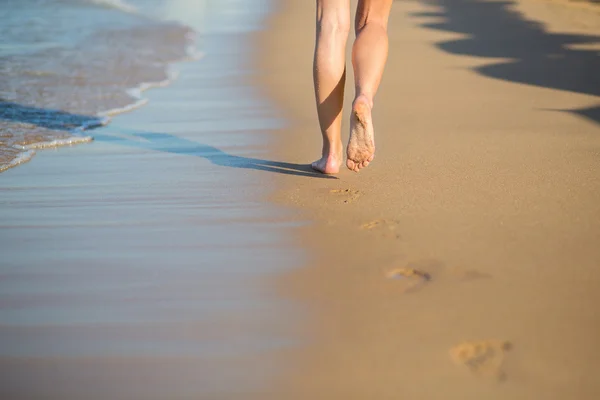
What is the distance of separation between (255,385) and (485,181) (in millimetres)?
1613

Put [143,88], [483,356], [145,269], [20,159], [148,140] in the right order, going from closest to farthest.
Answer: [483,356] < [145,269] < [20,159] < [148,140] < [143,88]

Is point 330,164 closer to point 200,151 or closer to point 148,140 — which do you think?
point 200,151

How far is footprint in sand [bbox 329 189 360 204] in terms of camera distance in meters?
2.83

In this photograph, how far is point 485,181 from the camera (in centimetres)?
296

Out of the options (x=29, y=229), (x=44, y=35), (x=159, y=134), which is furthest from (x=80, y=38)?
(x=29, y=229)

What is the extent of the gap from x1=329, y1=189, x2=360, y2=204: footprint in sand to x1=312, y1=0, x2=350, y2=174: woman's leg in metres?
0.22

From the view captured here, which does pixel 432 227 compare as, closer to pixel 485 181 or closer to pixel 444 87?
pixel 485 181

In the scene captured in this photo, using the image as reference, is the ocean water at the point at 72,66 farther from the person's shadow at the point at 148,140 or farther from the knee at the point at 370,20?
the knee at the point at 370,20

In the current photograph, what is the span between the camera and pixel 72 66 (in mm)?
6207

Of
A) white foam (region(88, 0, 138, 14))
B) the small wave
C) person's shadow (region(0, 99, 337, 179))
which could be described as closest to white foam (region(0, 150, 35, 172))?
the small wave

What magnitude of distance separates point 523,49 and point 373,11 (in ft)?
11.6

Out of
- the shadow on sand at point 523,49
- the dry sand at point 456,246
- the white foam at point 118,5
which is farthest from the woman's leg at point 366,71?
the white foam at point 118,5

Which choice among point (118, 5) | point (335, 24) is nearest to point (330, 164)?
point (335, 24)

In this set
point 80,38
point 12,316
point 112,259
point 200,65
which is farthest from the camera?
point 80,38
